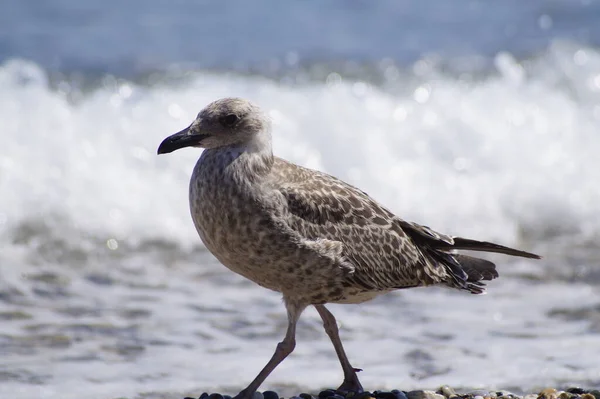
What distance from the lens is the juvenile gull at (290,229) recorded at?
5801mm

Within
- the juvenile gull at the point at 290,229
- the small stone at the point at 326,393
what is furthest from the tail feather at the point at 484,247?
the small stone at the point at 326,393

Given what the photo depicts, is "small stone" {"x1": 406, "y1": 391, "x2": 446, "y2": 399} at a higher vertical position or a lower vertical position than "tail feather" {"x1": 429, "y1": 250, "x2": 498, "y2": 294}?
lower

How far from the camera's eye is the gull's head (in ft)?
19.7

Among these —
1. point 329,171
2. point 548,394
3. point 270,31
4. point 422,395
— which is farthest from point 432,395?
point 270,31

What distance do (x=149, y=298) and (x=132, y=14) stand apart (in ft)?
29.2

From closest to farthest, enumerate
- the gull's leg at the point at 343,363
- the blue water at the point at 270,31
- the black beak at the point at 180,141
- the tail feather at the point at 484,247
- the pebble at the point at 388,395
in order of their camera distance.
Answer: the black beak at the point at 180,141, the pebble at the point at 388,395, the gull's leg at the point at 343,363, the tail feather at the point at 484,247, the blue water at the point at 270,31

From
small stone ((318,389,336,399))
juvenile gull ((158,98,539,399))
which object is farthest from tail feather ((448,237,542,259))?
small stone ((318,389,336,399))

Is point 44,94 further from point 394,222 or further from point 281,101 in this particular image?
point 394,222

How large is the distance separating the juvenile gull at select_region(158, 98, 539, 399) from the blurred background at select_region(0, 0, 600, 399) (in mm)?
823

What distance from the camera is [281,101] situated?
41.3ft

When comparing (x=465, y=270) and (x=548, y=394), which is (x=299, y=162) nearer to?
(x=465, y=270)

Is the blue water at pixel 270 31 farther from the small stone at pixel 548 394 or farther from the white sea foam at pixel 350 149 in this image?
the small stone at pixel 548 394

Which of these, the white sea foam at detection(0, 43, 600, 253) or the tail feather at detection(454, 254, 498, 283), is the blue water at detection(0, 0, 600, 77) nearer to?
the white sea foam at detection(0, 43, 600, 253)

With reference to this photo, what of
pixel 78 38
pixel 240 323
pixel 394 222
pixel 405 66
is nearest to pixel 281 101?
pixel 405 66
